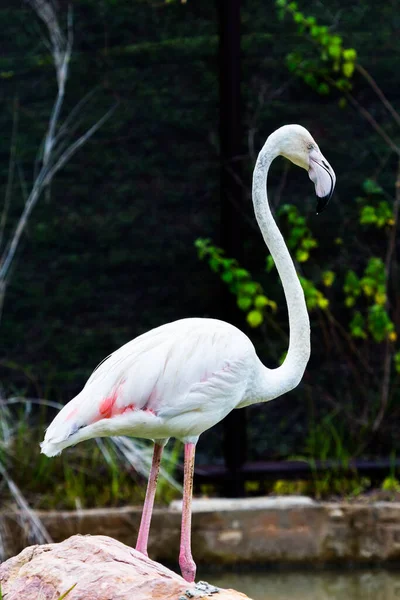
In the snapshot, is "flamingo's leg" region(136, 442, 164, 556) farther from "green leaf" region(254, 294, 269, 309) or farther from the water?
"green leaf" region(254, 294, 269, 309)

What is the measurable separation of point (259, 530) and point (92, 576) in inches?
109

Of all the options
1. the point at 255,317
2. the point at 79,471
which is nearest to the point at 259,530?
the point at 79,471

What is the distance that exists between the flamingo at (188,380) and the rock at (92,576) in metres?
0.35

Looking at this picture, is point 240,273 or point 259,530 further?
point 240,273

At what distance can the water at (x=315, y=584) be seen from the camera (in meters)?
5.37

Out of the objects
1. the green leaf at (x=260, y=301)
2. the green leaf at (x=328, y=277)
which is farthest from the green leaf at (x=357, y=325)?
the green leaf at (x=260, y=301)

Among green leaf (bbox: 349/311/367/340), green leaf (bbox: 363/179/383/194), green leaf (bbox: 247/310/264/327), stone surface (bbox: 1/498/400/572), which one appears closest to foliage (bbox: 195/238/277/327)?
green leaf (bbox: 247/310/264/327)

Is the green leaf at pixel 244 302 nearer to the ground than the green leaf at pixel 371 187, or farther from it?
nearer to the ground

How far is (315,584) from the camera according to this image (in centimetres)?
554

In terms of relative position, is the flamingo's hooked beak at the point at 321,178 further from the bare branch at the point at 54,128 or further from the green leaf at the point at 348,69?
the bare branch at the point at 54,128

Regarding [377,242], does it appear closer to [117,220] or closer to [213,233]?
[213,233]

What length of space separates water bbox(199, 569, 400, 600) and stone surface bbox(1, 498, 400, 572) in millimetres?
90

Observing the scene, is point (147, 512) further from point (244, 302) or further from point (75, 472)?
point (244, 302)

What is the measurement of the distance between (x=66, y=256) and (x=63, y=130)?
0.72m
